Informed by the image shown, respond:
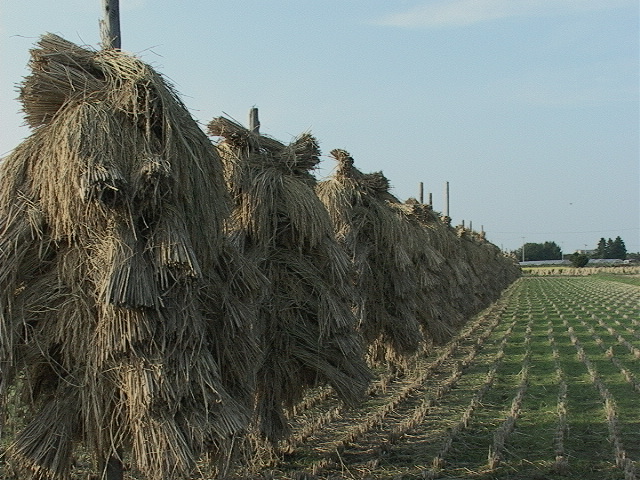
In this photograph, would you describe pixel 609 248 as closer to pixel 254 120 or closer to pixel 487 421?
pixel 487 421

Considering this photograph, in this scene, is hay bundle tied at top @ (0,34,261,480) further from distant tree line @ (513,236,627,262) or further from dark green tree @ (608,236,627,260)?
dark green tree @ (608,236,627,260)

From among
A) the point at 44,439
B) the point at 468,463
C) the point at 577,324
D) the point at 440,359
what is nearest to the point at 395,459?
the point at 468,463

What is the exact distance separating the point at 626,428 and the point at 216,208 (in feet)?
22.0

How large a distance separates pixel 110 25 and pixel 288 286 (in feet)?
10.6

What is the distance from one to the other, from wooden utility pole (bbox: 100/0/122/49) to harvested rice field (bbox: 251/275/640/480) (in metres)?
4.43

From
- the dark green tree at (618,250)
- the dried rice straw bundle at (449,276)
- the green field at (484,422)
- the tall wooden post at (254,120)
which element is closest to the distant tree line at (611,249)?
the dark green tree at (618,250)

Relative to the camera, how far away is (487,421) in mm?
9328

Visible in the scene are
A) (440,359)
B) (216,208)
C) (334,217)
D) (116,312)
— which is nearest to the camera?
(116,312)

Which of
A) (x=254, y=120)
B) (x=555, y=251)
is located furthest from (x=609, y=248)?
(x=254, y=120)

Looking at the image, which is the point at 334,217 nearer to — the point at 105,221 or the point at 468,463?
the point at 468,463

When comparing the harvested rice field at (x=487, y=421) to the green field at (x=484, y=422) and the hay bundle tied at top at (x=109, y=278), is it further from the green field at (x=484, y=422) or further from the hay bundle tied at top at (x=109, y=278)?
the hay bundle tied at top at (x=109, y=278)

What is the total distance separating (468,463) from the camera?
7.34 metres

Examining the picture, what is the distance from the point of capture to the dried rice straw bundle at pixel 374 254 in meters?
11.5

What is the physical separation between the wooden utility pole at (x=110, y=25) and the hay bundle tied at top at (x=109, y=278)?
53 centimetres
